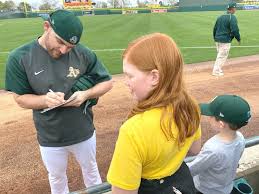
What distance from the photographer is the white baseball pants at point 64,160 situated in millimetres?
3123

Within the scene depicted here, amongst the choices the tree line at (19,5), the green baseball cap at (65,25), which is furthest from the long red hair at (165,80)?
the tree line at (19,5)

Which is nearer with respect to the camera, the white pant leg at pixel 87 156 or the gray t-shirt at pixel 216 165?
the gray t-shirt at pixel 216 165

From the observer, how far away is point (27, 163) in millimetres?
4770

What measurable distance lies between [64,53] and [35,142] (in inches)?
118

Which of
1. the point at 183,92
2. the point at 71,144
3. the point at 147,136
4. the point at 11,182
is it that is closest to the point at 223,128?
the point at 183,92

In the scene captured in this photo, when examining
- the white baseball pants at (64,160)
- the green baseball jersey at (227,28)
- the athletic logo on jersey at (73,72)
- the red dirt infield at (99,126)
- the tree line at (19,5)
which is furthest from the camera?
the tree line at (19,5)

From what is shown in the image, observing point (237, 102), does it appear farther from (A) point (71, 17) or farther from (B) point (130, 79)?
(A) point (71, 17)

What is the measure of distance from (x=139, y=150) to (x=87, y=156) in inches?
68.6

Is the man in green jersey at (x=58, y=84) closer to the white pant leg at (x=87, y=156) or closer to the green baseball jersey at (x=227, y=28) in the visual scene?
the white pant leg at (x=87, y=156)

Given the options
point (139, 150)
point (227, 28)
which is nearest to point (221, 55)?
point (227, 28)

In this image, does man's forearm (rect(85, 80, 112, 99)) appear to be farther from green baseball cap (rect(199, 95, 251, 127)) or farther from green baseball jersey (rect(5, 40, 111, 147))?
green baseball cap (rect(199, 95, 251, 127))

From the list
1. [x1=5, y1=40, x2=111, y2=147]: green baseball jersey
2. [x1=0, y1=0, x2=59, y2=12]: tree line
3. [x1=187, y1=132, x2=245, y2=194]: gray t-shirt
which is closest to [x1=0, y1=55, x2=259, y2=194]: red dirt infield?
[x1=5, y1=40, x2=111, y2=147]: green baseball jersey

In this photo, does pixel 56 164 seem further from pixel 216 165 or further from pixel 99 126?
pixel 99 126

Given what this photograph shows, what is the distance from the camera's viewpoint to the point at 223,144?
246 centimetres
